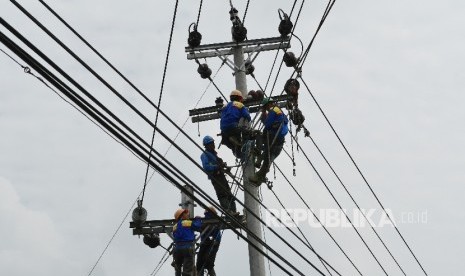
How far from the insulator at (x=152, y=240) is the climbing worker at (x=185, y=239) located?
390 millimetres

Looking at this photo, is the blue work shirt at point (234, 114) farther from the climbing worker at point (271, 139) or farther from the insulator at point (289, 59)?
the insulator at point (289, 59)

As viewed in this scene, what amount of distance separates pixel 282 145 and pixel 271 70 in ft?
4.17

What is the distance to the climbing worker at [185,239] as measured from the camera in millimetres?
12602

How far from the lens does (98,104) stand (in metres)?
5.22

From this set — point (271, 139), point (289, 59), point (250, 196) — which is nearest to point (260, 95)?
point (289, 59)

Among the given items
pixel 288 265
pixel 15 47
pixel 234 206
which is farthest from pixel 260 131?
pixel 15 47

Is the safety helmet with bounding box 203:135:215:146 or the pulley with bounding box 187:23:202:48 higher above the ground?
the pulley with bounding box 187:23:202:48

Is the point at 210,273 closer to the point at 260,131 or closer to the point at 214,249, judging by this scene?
the point at 214,249

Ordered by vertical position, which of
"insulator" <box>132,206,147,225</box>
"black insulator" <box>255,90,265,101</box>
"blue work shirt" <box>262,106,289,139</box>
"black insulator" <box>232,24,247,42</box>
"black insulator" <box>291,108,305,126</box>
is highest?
"black insulator" <box>232,24,247,42</box>

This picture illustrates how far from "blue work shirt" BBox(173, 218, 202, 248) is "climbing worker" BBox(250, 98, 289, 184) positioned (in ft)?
5.55

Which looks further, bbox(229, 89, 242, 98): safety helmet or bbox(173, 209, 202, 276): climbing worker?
bbox(173, 209, 202, 276): climbing worker

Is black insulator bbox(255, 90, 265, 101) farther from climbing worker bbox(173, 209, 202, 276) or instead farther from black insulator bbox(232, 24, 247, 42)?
climbing worker bbox(173, 209, 202, 276)

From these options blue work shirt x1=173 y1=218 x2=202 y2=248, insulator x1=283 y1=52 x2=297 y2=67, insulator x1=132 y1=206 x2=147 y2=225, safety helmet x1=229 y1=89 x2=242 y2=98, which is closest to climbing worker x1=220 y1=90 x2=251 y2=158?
safety helmet x1=229 y1=89 x2=242 y2=98

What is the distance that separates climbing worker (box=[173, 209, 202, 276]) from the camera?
41.3ft
